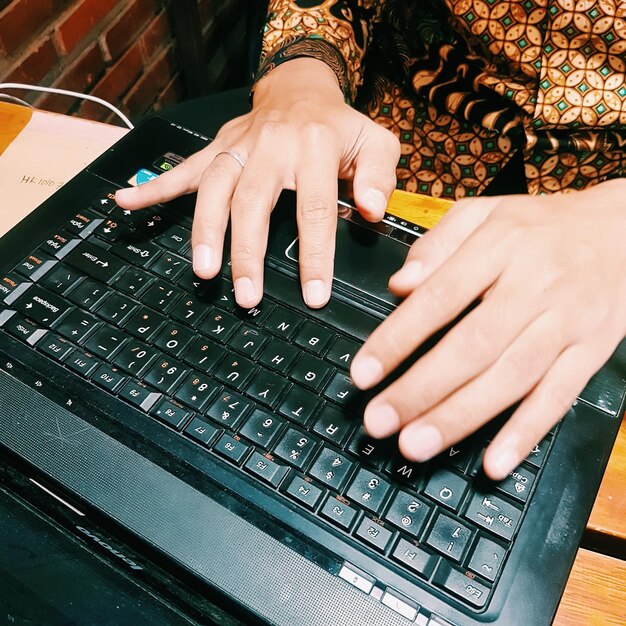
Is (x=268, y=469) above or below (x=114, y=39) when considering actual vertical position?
below

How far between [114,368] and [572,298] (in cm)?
35

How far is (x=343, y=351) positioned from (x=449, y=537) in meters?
0.15

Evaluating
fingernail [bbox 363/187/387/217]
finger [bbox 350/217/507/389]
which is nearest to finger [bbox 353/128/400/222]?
fingernail [bbox 363/187/387/217]

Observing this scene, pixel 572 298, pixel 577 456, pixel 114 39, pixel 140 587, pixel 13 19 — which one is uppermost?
pixel 114 39

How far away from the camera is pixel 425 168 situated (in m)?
0.85

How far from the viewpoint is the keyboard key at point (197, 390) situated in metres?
0.40

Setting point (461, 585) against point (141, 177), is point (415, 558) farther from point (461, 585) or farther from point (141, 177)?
point (141, 177)

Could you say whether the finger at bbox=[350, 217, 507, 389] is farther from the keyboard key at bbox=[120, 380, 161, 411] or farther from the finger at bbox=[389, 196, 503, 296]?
the keyboard key at bbox=[120, 380, 161, 411]

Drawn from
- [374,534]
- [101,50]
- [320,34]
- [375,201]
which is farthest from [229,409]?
[101,50]

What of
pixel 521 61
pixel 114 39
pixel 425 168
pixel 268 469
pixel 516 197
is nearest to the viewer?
pixel 268 469

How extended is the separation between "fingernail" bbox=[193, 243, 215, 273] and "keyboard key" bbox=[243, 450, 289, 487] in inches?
6.6

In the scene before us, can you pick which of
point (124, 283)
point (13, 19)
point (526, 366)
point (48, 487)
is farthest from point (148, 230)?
point (13, 19)

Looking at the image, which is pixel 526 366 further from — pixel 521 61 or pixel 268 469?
pixel 521 61

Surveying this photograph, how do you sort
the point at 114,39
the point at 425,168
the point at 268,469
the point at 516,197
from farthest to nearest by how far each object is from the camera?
the point at 114,39, the point at 425,168, the point at 516,197, the point at 268,469
